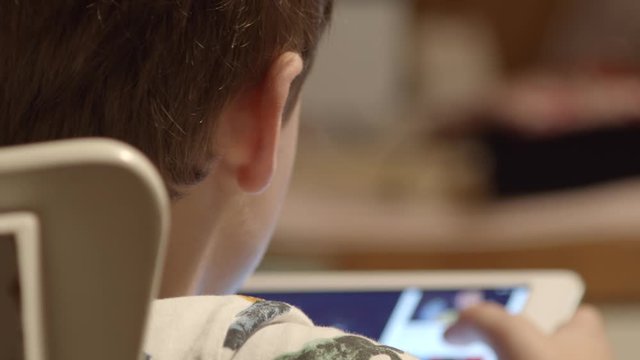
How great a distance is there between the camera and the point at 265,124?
0.47 m

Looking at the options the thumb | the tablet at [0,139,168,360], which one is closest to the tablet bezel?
the thumb

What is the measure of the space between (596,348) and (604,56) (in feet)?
5.33

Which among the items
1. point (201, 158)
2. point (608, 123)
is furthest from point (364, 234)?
point (201, 158)

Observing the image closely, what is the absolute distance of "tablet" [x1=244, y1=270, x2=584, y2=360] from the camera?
69cm

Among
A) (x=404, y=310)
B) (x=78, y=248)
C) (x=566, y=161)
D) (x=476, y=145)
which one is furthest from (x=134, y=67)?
(x=476, y=145)

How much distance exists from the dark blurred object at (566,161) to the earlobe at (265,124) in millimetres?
1226

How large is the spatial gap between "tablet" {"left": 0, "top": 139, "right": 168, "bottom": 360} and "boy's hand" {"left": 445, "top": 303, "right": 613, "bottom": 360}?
0.99 ft

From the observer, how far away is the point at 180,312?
1.28 ft

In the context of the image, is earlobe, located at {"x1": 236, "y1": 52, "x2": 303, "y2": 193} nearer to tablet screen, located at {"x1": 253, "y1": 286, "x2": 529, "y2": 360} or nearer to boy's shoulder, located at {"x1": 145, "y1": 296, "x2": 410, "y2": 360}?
boy's shoulder, located at {"x1": 145, "y1": 296, "x2": 410, "y2": 360}

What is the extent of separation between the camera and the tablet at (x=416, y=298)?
691 mm

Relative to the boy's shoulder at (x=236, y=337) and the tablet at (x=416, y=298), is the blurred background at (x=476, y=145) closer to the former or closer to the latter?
the tablet at (x=416, y=298)

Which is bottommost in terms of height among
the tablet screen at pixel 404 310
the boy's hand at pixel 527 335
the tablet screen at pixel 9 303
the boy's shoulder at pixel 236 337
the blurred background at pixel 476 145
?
the blurred background at pixel 476 145

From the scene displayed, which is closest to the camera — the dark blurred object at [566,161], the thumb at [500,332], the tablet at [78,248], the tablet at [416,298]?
the tablet at [78,248]

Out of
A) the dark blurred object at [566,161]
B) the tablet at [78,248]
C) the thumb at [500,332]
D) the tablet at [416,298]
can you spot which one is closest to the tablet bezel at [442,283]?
the tablet at [416,298]
